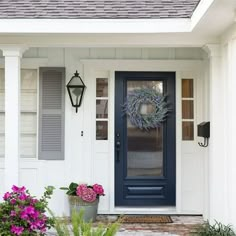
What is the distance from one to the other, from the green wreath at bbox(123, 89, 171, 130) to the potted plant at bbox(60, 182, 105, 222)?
104 cm

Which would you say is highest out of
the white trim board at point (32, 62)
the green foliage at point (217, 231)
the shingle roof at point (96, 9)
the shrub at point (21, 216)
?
the shingle roof at point (96, 9)

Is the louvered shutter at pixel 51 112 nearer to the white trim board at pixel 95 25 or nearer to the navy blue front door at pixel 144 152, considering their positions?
the navy blue front door at pixel 144 152

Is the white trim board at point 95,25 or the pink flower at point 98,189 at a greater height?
the white trim board at point 95,25

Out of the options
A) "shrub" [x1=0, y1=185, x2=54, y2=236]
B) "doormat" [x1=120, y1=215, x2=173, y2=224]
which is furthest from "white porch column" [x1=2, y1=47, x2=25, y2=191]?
"doormat" [x1=120, y1=215, x2=173, y2=224]

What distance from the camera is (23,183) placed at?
6055mm

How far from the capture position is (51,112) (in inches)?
237

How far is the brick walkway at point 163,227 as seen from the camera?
205 inches

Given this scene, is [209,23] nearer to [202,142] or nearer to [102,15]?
[102,15]

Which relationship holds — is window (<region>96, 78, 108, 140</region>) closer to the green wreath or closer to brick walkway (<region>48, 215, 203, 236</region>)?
the green wreath

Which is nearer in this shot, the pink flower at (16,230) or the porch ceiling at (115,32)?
the pink flower at (16,230)

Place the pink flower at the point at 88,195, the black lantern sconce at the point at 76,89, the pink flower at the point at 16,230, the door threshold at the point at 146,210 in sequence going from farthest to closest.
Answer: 1. the door threshold at the point at 146,210
2. the black lantern sconce at the point at 76,89
3. the pink flower at the point at 88,195
4. the pink flower at the point at 16,230

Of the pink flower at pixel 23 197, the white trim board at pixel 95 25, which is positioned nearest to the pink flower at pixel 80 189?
the pink flower at pixel 23 197

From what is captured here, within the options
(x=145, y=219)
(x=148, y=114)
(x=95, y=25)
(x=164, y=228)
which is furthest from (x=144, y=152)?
(x=95, y=25)

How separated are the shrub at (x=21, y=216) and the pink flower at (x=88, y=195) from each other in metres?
1.17
